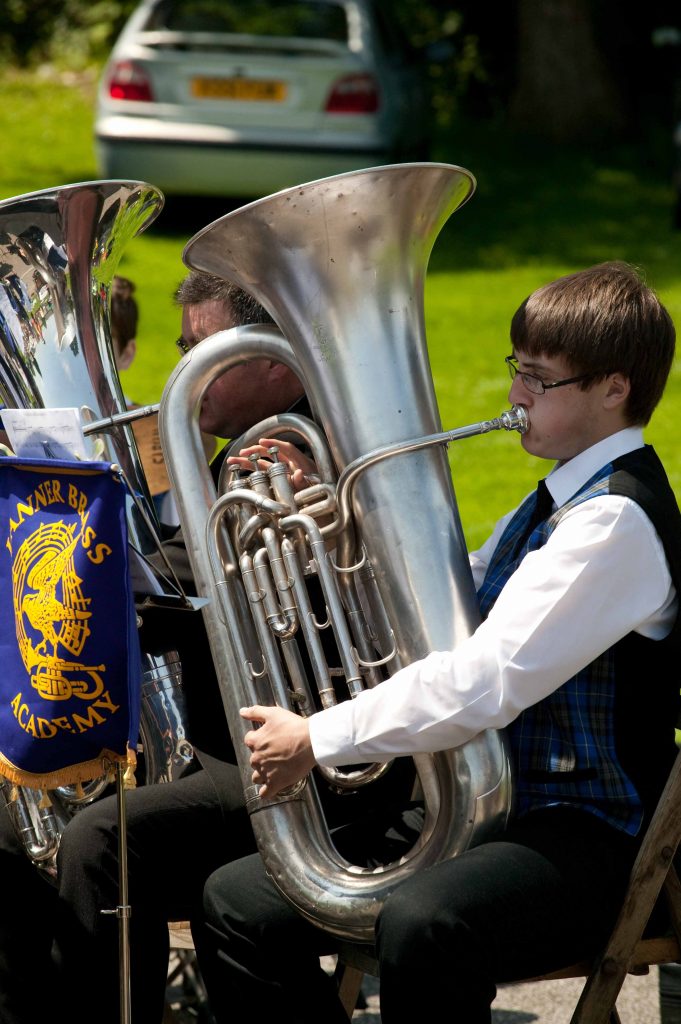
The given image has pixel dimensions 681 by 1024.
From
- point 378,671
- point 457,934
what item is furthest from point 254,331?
point 457,934

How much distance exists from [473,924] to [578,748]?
315 millimetres

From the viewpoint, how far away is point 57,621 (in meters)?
2.11

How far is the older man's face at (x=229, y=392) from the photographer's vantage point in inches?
104

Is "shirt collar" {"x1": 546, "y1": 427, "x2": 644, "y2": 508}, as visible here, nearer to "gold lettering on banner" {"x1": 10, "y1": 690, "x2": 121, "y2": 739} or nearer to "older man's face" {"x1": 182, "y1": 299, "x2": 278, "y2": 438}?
"older man's face" {"x1": 182, "y1": 299, "x2": 278, "y2": 438}

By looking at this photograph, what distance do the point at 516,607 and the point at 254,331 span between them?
67 centimetres

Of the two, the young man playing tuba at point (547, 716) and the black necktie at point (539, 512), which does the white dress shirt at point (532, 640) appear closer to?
the young man playing tuba at point (547, 716)

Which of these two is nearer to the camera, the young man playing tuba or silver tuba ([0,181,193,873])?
the young man playing tuba

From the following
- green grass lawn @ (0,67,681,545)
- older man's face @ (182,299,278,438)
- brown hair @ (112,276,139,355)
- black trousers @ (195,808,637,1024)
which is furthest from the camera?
green grass lawn @ (0,67,681,545)

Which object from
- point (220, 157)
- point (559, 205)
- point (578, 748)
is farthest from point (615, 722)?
point (559, 205)

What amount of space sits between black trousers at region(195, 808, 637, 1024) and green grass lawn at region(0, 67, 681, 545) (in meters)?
2.92

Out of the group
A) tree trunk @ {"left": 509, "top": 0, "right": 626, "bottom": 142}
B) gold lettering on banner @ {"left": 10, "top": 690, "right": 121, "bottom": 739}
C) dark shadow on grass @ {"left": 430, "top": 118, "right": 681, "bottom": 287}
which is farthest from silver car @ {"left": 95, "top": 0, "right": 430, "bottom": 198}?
gold lettering on banner @ {"left": 10, "top": 690, "right": 121, "bottom": 739}

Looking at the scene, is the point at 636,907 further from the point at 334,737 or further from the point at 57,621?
the point at 57,621

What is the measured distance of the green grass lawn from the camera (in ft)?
20.6

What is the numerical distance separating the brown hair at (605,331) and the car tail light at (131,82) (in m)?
6.63
